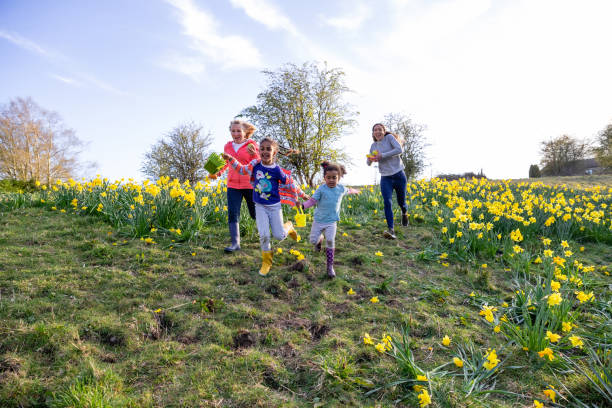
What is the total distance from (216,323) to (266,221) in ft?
4.83

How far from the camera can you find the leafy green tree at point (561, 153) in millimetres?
35188

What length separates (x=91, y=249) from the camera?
4562 mm

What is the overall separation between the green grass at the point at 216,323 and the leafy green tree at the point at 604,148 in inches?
1419

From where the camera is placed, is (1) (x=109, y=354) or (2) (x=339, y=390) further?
(1) (x=109, y=354)

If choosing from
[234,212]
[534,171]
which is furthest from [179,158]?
[534,171]

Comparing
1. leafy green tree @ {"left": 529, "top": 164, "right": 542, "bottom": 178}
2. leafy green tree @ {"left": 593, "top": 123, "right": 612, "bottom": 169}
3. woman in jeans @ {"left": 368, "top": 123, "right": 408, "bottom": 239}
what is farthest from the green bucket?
leafy green tree @ {"left": 529, "top": 164, "right": 542, "bottom": 178}

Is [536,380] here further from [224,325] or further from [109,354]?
[109,354]

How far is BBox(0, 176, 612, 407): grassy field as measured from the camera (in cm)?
218

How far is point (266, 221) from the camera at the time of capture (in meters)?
4.07

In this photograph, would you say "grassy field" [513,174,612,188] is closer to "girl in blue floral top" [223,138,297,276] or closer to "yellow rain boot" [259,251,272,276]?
"girl in blue floral top" [223,138,297,276]

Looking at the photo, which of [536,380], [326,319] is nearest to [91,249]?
[326,319]

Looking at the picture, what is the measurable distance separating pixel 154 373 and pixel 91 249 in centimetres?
306

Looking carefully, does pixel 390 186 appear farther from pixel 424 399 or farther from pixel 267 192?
pixel 424 399

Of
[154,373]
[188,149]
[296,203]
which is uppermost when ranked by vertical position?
[188,149]
